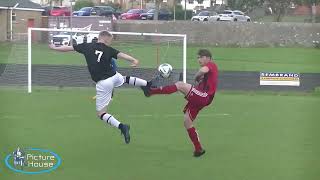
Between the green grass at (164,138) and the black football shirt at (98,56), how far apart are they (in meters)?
1.16

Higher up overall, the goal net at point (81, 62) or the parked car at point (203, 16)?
the parked car at point (203, 16)

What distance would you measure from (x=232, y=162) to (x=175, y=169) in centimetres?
97

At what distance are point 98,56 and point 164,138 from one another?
2118 mm

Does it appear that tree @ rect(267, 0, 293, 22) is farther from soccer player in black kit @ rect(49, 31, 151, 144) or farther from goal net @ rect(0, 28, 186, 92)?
soccer player in black kit @ rect(49, 31, 151, 144)

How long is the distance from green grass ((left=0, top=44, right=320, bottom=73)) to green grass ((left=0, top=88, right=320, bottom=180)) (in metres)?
4.99

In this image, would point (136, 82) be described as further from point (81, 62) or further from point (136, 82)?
point (81, 62)

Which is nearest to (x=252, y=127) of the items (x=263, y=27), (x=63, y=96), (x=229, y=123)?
(x=229, y=123)

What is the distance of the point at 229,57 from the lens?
36.6 m

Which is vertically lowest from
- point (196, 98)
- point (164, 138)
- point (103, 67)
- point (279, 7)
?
point (164, 138)

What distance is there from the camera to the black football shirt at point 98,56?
10086mm

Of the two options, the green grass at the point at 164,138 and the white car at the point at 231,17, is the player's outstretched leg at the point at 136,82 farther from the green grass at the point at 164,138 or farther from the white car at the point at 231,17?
the white car at the point at 231,17

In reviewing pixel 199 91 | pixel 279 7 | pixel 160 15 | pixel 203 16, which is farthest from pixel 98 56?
pixel 160 15

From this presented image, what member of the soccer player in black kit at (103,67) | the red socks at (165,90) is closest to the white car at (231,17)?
the red socks at (165,90)

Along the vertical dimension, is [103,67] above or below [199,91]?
above
